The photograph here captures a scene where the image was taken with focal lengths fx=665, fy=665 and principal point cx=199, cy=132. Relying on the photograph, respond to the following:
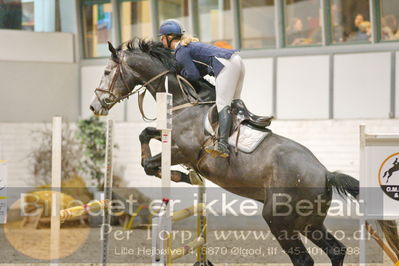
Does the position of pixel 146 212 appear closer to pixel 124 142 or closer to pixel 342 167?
pixel 124 142

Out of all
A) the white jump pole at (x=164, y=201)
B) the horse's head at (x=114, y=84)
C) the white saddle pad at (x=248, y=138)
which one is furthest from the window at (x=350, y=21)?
the white jump pole at (x=164, y=201)

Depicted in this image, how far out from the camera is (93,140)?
10.8 metres

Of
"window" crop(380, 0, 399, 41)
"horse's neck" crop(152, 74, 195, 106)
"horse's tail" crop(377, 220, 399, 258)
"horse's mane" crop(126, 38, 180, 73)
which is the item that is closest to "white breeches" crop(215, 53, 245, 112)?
"horse's neck" crop(152, 74, 195, 106)

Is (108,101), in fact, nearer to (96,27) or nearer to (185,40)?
(185,40)

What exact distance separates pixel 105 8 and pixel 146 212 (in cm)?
356

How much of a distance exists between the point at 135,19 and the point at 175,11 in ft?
2.64

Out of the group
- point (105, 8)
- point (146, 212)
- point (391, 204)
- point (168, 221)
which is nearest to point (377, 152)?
point (391, 204)

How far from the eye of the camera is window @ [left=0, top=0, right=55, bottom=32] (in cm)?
1077

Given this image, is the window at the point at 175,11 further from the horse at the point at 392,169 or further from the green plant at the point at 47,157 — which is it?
the horse at the point at 392,169

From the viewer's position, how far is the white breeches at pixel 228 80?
5.28 m

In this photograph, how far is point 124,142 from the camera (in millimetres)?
11039

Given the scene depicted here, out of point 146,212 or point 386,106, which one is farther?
point 146,212

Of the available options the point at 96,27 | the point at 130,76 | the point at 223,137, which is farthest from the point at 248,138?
the point at 96,27

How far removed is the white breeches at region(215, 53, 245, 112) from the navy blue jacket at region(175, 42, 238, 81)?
4 cm
